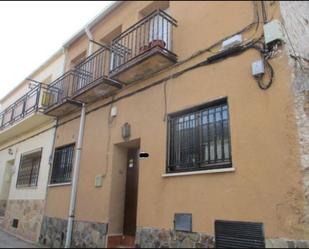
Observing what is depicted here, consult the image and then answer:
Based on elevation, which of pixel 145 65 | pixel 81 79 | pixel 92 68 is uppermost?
pixel 92 68

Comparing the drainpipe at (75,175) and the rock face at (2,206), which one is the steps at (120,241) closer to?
the drainpipe at (75,175)

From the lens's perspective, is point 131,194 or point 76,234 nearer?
point 131,194

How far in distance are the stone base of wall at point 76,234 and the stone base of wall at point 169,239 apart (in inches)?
50.5

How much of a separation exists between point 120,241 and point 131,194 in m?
1.08

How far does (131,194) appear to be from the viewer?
24.0 ft

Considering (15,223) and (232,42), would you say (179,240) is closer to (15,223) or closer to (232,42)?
(232,42)

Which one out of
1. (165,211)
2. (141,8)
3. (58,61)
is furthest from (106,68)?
(165,211)

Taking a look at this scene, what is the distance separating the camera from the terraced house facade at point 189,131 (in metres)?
4.51

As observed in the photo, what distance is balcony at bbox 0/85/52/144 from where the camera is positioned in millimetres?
10812

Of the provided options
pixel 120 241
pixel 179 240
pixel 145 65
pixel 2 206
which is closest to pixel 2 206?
pixel 2 206

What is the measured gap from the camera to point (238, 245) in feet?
15.1

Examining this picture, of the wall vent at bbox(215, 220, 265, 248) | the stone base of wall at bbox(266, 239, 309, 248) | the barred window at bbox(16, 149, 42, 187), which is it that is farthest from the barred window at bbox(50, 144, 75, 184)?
the stone base of wall at bbox(266, 239, 309, 248)

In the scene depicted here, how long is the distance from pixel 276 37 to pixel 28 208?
945 centimetres

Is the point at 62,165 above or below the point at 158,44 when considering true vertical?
below
